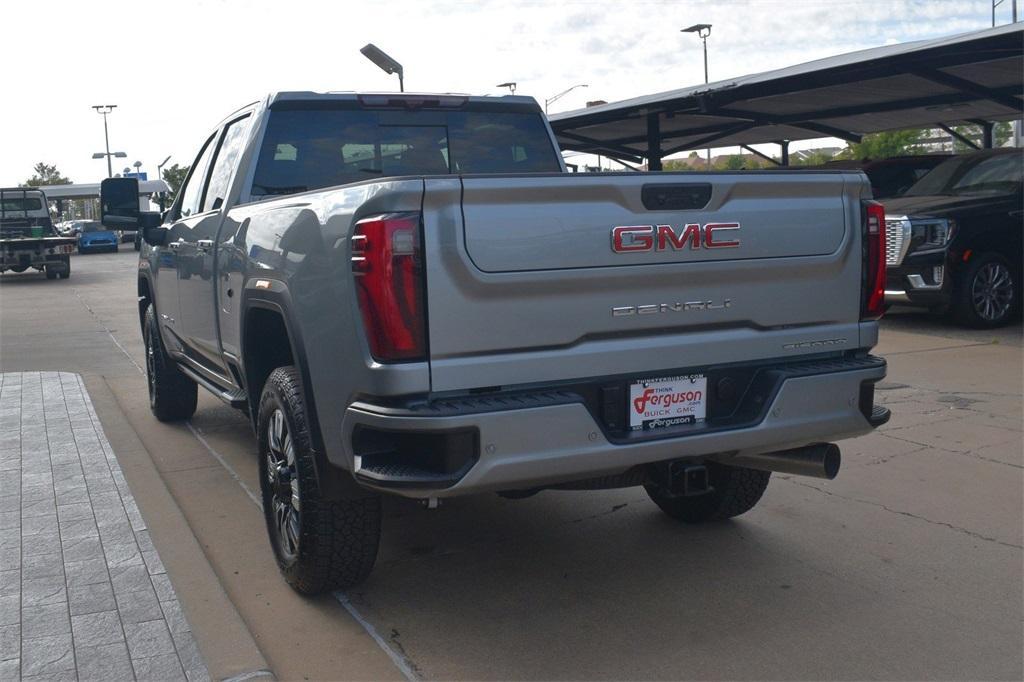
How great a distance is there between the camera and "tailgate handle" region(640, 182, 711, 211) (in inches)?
150

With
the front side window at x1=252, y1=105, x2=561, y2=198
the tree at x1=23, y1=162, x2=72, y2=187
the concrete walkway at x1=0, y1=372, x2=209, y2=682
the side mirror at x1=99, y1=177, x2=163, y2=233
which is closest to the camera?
the concrete walkway at x1=0, y1=372, x2=209, y2=682

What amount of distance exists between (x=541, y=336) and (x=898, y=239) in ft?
29.1

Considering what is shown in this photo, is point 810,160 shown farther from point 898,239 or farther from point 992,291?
point 898,239

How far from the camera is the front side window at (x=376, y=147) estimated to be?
5.61 metres

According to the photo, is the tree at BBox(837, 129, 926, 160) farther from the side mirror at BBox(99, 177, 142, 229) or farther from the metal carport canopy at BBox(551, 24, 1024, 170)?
the side mirror at BBox(99, 177, 142, 229)

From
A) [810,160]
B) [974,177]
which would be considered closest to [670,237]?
[974,177]

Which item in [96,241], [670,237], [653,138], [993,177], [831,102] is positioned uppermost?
[831,102]

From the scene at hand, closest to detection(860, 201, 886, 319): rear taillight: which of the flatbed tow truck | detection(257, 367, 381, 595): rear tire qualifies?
detection(257, 367, 381, 595): rear tire

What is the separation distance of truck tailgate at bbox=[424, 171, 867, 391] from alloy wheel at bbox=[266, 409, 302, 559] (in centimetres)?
113

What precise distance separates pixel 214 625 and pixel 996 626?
2.93 m

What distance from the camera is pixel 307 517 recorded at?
409 cm

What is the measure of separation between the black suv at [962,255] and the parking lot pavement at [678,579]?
15.1 feet

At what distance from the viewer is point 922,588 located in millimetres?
4371

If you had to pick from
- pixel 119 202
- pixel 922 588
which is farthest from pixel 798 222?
pixel 119 202
